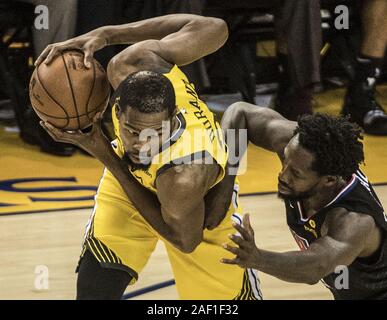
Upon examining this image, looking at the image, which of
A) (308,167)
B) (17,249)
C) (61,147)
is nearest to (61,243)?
(17,249)

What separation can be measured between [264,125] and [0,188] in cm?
A: 249

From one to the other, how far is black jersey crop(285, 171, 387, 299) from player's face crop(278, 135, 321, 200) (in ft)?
0.31

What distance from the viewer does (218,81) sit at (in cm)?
758

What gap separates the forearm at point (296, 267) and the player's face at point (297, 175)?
1.01ft

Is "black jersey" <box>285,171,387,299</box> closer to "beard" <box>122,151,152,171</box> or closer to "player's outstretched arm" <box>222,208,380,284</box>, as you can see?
"player's outstretched arm" <box>222,208,380,284</box>

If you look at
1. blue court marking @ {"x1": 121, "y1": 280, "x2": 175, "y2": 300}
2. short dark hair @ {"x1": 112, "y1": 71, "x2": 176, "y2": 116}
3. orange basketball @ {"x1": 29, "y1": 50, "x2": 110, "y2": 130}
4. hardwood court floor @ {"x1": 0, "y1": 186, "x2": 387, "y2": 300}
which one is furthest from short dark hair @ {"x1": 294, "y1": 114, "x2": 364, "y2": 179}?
blue court marking @ {"x1": 121, "y1": 280, "x2": 175, "y2": 300}

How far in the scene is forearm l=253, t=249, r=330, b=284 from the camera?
3.02 m

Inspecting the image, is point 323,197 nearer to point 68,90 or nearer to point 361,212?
point 361,212

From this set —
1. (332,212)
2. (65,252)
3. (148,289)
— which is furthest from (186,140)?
(65,252)

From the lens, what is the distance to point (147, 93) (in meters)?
3.25

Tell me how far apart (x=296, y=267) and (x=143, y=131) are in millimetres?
658

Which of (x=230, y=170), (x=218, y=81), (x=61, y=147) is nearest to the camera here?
(x=230, y=170)

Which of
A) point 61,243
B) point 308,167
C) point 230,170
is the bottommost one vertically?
point 61,243

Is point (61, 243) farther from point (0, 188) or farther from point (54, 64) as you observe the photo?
point (54, 64)
